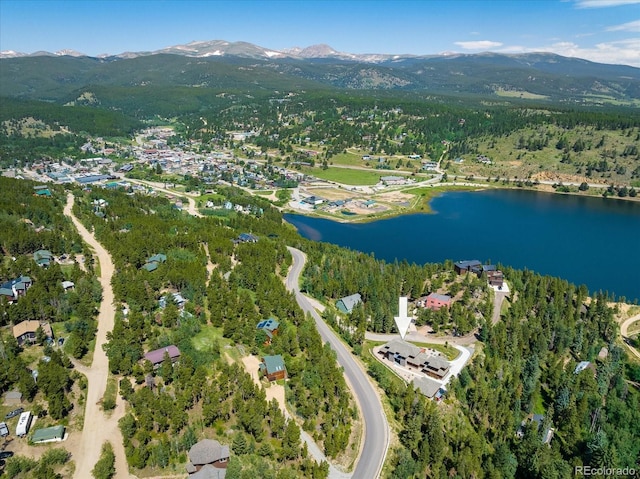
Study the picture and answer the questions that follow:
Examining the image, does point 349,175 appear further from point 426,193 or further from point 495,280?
point 495,280

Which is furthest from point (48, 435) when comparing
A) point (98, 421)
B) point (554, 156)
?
point (554, 156)

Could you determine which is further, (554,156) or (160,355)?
(554,156)

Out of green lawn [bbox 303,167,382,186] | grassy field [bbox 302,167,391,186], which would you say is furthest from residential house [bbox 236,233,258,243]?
green lawn [bbox 303,167,382,186]

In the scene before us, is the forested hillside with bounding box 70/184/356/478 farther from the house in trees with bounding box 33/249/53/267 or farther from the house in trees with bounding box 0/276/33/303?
the house in trees with bounding box 0/276/33/303

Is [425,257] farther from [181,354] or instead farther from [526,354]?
Result: [181,354]

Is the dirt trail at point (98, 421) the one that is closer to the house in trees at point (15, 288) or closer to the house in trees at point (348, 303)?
the house in trees at point (15, 288)
